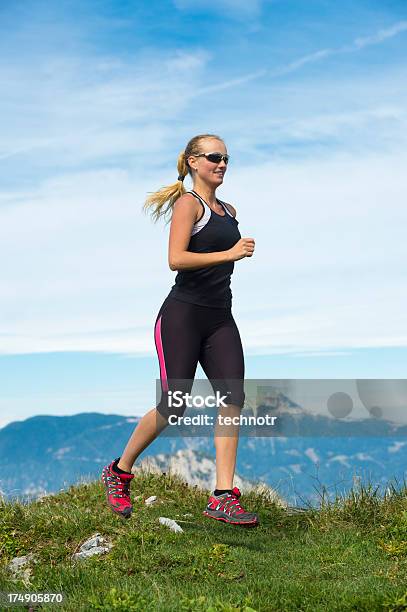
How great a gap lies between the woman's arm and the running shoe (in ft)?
7.01

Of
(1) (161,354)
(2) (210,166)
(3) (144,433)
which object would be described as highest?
(2) (210,166)

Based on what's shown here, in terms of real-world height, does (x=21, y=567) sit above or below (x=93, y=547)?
below

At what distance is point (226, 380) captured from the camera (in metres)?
7.59

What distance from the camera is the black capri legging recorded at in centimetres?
754

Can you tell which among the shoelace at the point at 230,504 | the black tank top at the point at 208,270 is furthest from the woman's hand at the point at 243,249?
the shoelace at the point at 230,504

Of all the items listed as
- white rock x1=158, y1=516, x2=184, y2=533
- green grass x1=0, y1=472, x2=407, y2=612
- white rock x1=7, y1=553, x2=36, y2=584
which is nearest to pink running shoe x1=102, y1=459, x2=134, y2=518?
green grass x1=0, y1=472, x2=407, y2=612

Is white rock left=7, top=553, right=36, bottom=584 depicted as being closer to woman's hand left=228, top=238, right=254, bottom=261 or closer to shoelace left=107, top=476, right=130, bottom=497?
shoelace left=107, top=476, right=130, bottom=497

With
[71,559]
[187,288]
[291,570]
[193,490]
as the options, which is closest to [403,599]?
[291,570]

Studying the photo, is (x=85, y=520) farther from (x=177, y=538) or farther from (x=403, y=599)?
(x=403, y=599)

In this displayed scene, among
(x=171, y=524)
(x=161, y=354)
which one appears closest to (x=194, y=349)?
(x=161, y=354)

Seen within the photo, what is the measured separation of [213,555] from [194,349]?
6.11ft

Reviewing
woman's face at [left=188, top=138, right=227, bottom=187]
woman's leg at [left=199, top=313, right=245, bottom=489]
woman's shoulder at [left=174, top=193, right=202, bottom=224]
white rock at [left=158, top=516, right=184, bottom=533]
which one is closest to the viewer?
woman's shoulder at [left=174, top=193, right=202, bottom=224]

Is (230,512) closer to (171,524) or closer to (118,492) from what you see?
(118,492)

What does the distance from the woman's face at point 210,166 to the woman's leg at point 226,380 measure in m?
1.29
